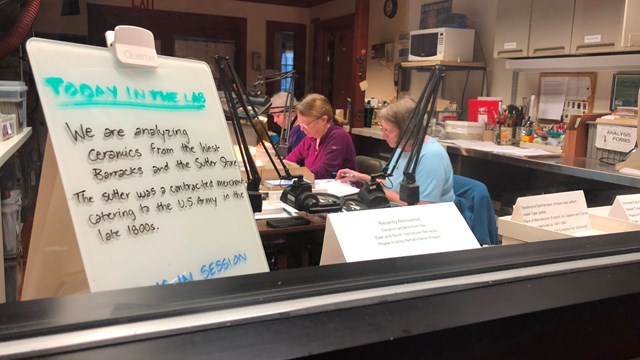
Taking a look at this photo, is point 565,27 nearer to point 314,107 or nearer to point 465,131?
point 465,131

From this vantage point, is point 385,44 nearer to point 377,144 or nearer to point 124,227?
point 377,144

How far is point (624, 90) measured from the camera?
315 cm

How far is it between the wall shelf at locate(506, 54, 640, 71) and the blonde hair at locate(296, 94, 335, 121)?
1.70 metres

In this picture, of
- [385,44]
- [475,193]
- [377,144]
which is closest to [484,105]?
[377,144]

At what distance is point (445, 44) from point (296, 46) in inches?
54.6

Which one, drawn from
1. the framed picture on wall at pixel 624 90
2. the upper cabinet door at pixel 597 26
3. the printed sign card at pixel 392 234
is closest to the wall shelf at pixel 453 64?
the upper cabinet door at pixel 597 26

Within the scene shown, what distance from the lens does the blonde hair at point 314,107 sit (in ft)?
9.38

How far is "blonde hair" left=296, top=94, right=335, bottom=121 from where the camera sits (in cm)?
286

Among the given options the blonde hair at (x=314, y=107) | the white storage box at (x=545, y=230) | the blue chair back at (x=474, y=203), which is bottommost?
the blue chair back at (x=474, y=203)

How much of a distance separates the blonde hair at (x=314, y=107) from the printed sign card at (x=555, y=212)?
1.81 meters

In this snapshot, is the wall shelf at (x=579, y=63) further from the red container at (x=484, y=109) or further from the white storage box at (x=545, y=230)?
the white storage box at (x=545, y=230)

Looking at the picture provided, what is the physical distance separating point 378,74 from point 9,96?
3.39 m

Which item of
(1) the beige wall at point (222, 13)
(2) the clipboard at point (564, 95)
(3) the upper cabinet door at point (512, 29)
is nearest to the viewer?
(1) the beige wall at point (222, 13)

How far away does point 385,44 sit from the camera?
4586mm
